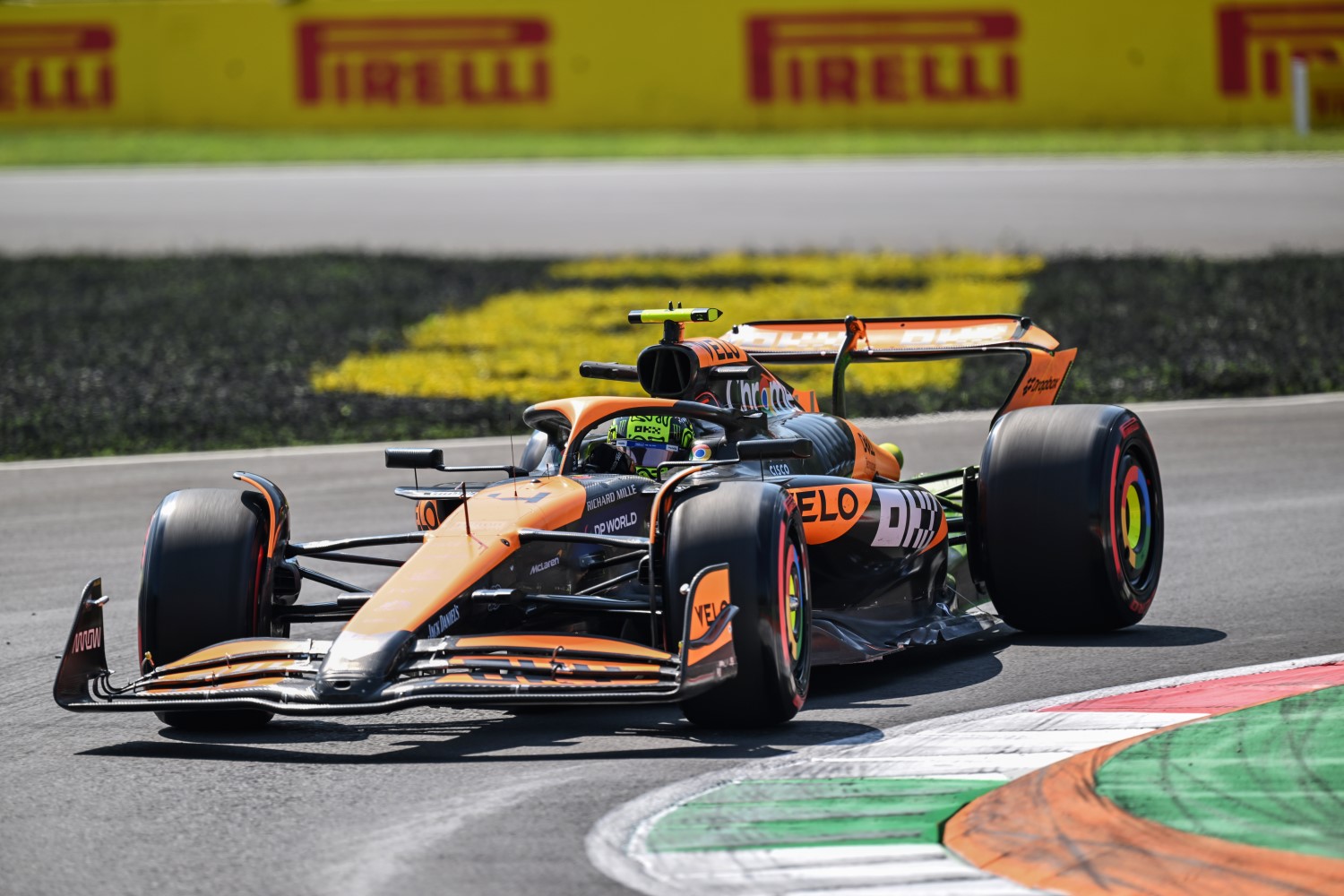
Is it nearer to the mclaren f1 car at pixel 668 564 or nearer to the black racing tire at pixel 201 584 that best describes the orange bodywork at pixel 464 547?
the mclaren f1 car at pixel 668 564

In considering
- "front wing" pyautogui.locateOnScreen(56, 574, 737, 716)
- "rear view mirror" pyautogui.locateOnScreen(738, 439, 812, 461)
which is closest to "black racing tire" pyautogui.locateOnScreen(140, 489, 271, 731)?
"front wing" pyautogui.locateOnScreen(56, 574, 737, 716)

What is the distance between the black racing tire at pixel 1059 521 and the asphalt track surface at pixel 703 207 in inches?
515

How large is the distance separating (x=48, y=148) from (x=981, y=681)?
80.6 ft

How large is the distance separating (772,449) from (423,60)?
23622mm

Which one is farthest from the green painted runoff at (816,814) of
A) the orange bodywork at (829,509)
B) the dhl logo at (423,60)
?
the dhl logo at (423,60)

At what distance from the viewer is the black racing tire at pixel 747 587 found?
6.02 metres

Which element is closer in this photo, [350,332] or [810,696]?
[810,696]

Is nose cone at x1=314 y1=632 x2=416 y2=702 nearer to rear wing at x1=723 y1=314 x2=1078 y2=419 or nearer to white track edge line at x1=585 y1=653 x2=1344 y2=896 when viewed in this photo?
white track edge line at x1=585 y1=653 x2=1344 y2=896

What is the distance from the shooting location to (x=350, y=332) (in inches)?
717

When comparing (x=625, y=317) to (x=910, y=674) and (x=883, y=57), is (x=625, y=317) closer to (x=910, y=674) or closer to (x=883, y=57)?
(x=910, y=674)

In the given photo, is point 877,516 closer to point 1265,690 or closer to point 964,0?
point 1265,690

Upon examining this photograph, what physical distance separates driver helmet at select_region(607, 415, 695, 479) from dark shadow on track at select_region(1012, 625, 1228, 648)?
1528mm

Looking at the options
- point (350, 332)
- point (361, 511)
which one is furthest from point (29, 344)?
point (361, 511)

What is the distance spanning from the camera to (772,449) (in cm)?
670
